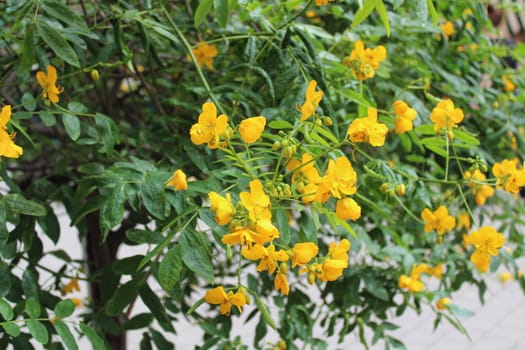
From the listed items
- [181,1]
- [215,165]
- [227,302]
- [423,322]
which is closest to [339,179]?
[227,302]

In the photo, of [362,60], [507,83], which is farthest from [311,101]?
[507,83]

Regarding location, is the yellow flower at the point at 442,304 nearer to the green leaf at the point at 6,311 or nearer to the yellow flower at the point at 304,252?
the yellow flower at the point at 304,252

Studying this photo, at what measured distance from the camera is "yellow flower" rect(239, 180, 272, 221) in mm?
672

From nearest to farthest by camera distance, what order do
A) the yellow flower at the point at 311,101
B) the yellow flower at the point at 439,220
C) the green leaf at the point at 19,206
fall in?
the yellow flower at the point at 311,101 → the green leaf at the point at 19,206 → the yellow flower at the point at 439,220

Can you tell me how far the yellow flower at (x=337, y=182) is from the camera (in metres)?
0.69

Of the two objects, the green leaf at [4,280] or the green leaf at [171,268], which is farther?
the green leaf at [4,280]

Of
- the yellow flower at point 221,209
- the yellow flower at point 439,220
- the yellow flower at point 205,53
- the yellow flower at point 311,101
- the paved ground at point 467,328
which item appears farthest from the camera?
the paved ground at point 467,328

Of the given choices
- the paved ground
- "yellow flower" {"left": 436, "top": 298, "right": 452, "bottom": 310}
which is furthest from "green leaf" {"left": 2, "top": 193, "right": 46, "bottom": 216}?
the paved ground

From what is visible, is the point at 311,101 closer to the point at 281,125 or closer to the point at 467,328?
the point at 281,125

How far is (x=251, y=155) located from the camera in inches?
34.1

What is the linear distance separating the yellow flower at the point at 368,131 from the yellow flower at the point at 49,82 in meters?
0.40

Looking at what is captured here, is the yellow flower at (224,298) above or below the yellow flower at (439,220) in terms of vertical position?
above

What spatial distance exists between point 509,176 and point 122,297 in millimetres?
511

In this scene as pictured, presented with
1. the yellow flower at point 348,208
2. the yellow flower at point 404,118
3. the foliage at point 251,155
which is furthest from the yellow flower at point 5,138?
the yellow flower at point 404,118
